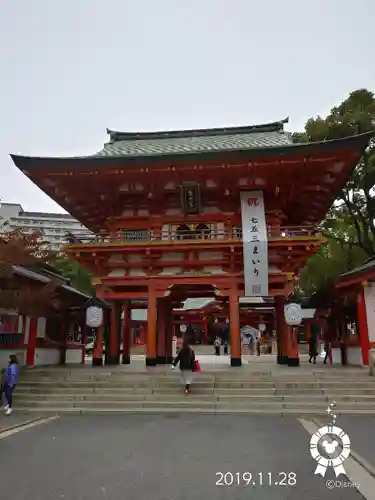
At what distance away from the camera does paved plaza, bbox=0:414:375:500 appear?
5258 mm

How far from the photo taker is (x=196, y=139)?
23969 mm

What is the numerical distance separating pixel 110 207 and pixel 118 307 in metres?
4.90

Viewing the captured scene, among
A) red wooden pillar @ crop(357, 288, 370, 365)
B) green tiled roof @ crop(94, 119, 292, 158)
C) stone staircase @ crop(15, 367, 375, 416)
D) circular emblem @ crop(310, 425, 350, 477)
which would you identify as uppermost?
green tiled roof @ crop(94, 119, 292, 158)

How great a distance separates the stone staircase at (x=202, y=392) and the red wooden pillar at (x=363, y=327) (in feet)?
4.41

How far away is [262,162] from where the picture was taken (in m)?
16.7

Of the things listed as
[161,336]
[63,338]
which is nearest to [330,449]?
[161,336]

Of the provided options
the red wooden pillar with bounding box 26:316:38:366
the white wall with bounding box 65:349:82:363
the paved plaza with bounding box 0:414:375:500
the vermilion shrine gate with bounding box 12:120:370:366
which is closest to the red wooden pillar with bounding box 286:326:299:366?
the vermilion shrine gate with bounding box 12:120:370:366

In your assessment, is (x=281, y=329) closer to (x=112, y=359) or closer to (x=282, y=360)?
(x=282, y=360)

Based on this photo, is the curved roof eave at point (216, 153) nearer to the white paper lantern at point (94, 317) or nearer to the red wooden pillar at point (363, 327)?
the red wooden pillar at point (363, 327)

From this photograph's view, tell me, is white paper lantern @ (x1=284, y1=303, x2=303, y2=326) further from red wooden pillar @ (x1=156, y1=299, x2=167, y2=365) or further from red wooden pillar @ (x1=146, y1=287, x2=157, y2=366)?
red wooden pillar @ (x1=156, y1=299, x2=167, y2=365)

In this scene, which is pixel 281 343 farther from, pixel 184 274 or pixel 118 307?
pixel 118 307

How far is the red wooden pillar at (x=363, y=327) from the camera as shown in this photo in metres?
16.1

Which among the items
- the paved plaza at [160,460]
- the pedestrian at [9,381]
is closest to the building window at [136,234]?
the pedestrian at [9,381]

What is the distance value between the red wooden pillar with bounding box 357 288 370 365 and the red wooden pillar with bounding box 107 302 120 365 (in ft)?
35.3
